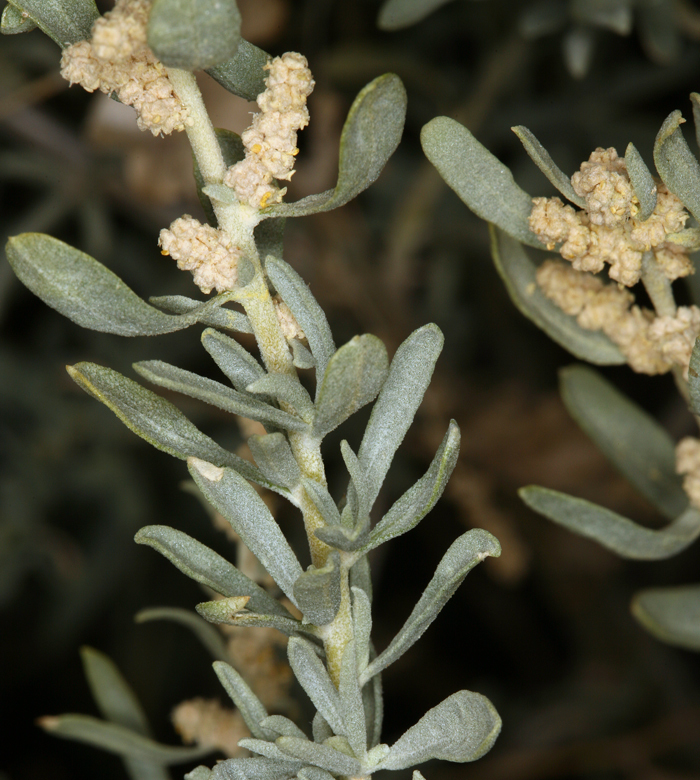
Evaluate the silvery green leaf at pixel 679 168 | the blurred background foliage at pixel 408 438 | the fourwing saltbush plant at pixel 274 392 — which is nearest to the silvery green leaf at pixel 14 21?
the fourwing saltbush plant at pixel 274 392

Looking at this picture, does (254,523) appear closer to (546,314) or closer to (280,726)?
(280,726)

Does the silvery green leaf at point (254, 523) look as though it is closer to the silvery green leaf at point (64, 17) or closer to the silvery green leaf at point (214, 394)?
the silvery green leaf at point (214, 394)

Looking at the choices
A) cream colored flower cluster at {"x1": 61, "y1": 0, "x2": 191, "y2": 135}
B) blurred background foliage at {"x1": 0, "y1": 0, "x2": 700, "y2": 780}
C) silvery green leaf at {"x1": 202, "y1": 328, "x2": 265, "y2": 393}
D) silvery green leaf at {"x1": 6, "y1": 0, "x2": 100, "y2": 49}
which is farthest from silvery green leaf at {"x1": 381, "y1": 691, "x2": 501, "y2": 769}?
blurred background foliage at {"x1": 0, "y1": 0, "x2": 700, "y2": 780}

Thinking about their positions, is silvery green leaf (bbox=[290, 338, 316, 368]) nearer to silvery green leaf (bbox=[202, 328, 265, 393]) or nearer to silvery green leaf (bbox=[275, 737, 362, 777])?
silvery green leaf (bbox=[202, 328, 265, 393])

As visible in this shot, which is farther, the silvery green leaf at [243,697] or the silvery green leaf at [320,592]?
the silvery green leaf at [243,697]

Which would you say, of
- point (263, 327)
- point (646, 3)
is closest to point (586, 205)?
point (263, 327)

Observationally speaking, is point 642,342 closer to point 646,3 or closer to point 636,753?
point 646,3

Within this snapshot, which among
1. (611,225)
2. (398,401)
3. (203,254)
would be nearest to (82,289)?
(203,254)
